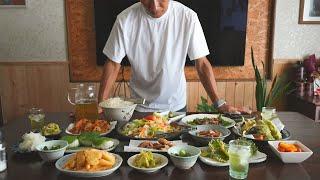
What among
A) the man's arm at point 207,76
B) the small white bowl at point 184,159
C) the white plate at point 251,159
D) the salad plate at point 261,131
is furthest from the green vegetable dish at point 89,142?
the man's arm at point 207,76

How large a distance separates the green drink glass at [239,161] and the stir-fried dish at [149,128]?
1.50 ft

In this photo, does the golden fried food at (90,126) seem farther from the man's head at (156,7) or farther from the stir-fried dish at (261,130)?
the man's head at (156,7)

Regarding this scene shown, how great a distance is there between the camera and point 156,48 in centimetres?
232

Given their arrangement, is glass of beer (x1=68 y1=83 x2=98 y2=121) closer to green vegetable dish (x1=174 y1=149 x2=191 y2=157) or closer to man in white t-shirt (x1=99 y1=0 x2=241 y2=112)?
Answer: man in white t-shirt (x1=99 y1=0 x2=241 y2=112)

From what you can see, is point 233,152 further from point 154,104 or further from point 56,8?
point 56,8

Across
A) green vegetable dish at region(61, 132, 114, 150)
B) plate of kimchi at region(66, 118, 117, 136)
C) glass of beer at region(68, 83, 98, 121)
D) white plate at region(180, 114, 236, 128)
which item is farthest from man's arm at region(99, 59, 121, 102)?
green vegetable dish at region(61, 132, 114, 150)

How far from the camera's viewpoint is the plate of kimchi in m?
1.67

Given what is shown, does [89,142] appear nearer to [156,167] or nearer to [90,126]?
[90,126]

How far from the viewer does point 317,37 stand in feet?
12.3

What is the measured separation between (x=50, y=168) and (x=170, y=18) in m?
1.40

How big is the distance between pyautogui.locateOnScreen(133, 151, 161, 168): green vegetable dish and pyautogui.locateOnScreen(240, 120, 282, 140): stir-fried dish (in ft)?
1.70

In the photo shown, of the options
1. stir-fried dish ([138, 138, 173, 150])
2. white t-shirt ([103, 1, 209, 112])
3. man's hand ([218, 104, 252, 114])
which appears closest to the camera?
stir-fried dish ([138, 138, 173, 150])

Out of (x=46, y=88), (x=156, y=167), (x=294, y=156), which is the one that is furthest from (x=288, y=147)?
(x=46, y=88)

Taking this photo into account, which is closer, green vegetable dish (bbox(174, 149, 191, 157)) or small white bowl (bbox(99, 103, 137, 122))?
green vegetable dish (bbox(174, 149, 191, 157))
